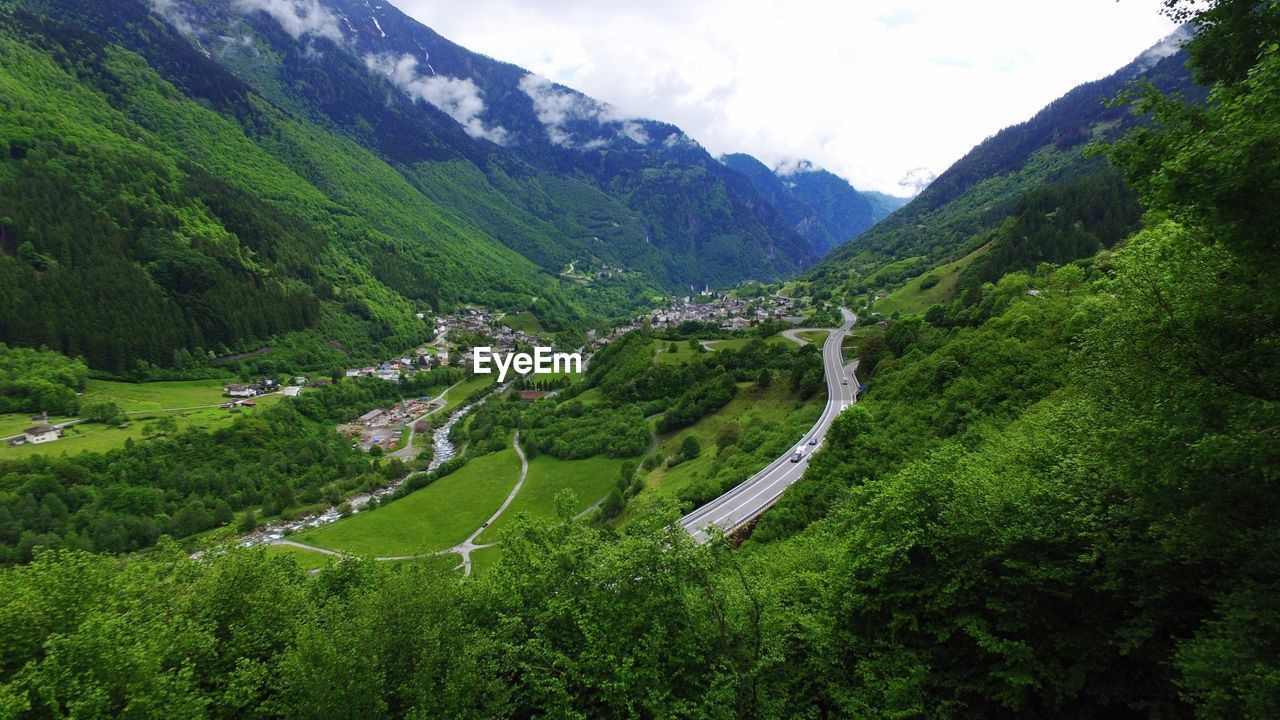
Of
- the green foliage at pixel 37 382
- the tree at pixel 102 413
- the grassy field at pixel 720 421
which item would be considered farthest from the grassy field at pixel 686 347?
the green foliage at pixel 37 382

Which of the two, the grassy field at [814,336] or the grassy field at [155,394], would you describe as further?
the grassy field at [155,394]

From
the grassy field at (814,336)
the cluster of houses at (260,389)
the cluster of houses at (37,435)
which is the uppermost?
the grassy field at (814,336)

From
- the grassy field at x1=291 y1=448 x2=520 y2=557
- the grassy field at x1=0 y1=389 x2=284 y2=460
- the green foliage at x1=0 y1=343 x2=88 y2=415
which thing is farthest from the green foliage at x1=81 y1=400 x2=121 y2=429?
the grassy field at x1=291 y1=448 x2=520 y2=557

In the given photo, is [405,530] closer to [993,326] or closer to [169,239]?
[993,326]

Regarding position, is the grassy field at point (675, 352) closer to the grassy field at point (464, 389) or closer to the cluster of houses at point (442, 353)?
the grassy field at point (464, 389)

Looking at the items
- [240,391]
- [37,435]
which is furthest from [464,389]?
[37,435]

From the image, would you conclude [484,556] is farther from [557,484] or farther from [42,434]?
[42,434]
